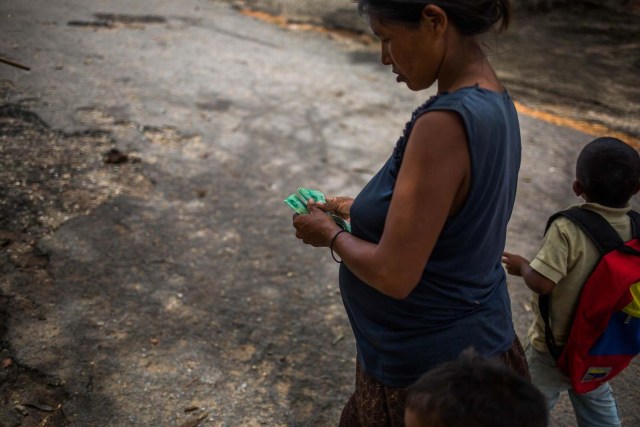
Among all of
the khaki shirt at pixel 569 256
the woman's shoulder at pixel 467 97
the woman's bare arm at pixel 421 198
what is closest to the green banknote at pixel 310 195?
the woman's bare arm at pixel 421 198

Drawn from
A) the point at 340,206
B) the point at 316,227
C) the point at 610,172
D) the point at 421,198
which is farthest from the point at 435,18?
the point at 610,172

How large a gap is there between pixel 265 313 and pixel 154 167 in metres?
1.67

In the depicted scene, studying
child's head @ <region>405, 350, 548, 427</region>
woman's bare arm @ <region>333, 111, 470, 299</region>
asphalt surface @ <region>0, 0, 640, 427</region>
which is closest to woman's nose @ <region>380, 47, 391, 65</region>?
woman's bare arm @ <region>333, 111, 470, 299</region>

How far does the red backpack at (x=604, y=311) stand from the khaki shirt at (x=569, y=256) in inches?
0.9

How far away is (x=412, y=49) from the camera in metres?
1.36

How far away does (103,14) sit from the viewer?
23.3ft

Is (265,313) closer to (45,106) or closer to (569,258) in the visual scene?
(569,258)

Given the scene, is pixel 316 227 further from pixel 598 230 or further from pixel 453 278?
pixel 598 230

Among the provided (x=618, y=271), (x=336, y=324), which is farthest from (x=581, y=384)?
(x=336, y=324)

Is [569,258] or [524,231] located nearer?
[569,258]

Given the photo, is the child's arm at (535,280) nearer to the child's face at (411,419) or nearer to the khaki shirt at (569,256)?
the khaki shirt at (569,256)

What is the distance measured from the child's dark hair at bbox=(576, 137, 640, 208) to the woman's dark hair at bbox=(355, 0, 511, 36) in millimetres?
802

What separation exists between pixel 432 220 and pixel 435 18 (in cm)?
46

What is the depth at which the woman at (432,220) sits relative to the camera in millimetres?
1251
